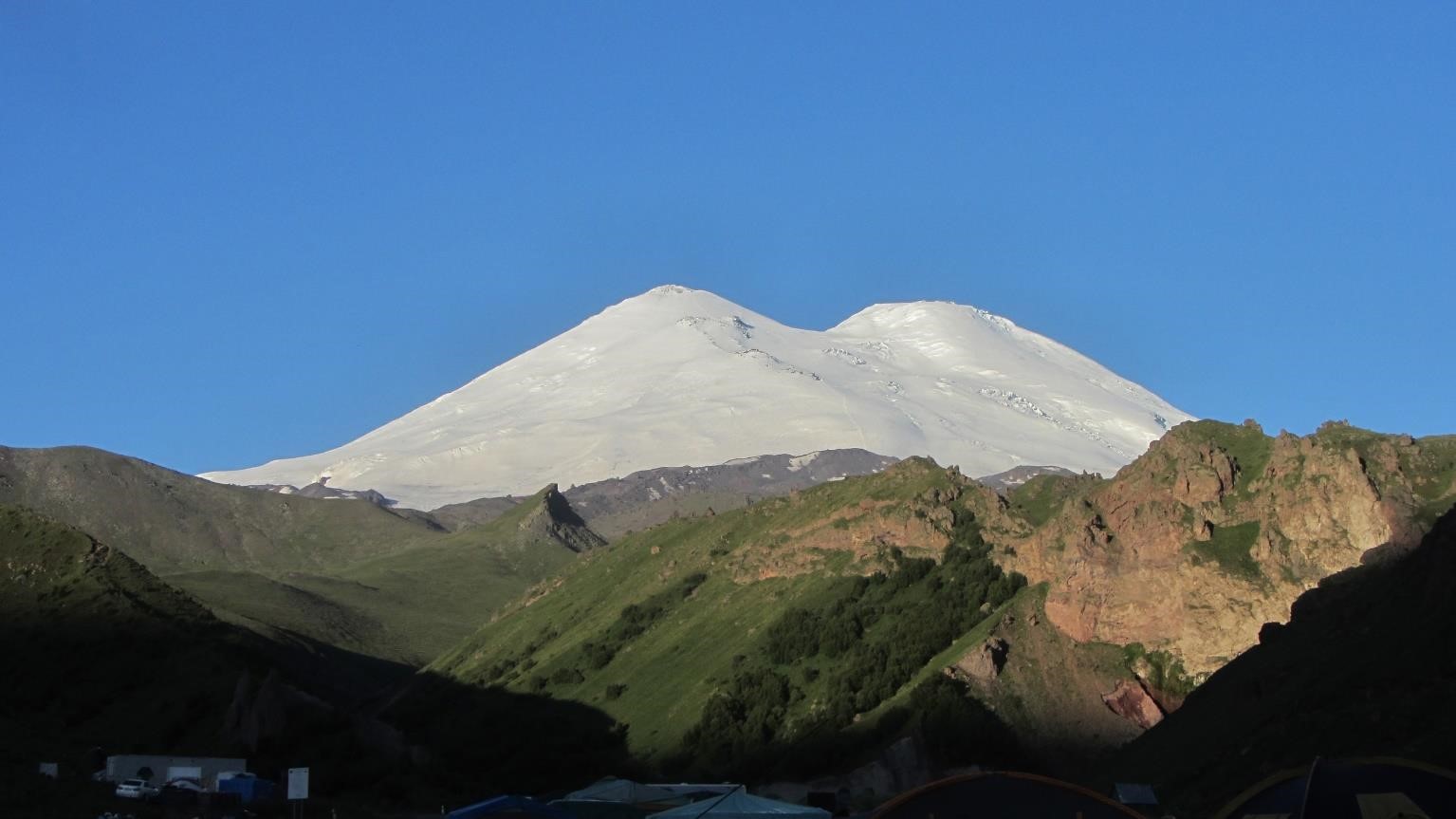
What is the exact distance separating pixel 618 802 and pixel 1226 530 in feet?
115

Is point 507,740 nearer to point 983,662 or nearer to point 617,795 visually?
point 983,662

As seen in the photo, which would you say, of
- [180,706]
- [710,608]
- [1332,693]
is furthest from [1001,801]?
[710,608]

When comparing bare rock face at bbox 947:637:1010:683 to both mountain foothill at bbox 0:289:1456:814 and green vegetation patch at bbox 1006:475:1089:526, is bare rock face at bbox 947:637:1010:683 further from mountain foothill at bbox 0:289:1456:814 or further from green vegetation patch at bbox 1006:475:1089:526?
green vegetation patch at bbox 1006:475:1089:526

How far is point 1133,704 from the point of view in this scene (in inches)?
Answer: 2643

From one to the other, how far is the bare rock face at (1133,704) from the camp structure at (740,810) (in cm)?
3135

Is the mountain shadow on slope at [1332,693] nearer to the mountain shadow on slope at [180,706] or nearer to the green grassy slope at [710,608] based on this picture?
the green grassy slope at [710,608]

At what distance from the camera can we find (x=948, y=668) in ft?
235

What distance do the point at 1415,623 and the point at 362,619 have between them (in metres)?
132

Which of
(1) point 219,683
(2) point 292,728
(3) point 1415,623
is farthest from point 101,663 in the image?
(3) point 1415,623

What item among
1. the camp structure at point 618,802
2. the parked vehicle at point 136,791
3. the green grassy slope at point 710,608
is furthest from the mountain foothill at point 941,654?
the camp structure at point 618,802

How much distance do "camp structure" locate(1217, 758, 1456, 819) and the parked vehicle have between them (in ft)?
89.6

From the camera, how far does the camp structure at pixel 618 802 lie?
42.7m

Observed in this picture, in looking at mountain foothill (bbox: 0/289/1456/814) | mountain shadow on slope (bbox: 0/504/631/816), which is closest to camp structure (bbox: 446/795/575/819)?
mountain foothill (bbox: 0/289/1456/814)

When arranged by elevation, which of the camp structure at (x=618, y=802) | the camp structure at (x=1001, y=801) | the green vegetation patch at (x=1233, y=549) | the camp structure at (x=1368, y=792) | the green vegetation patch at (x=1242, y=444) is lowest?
the camp structure at (x=1368, y=792)
